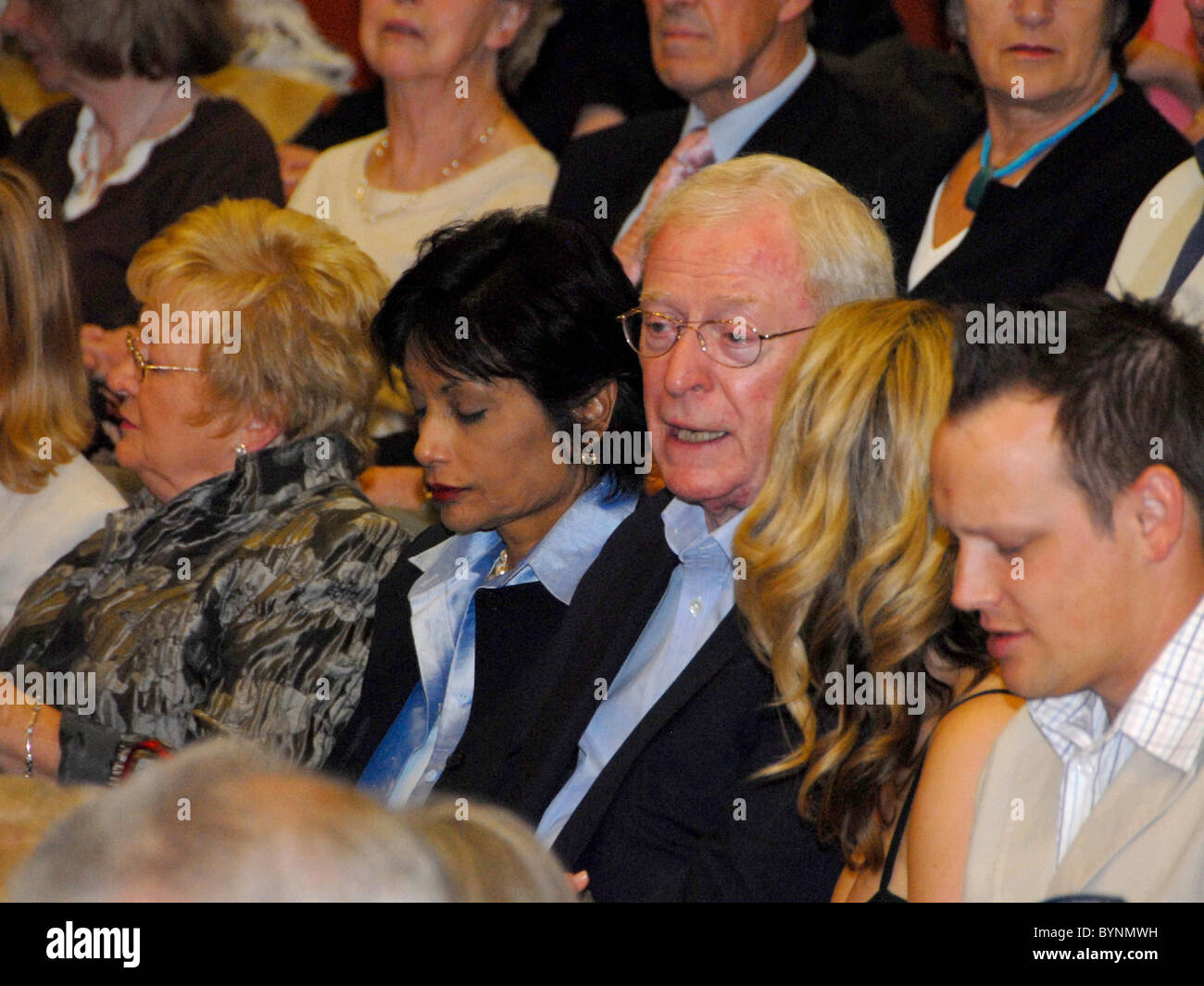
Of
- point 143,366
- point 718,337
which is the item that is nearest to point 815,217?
point 718,337

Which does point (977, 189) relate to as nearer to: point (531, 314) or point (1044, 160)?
point (1044, 160)

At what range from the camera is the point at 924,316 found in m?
1.95

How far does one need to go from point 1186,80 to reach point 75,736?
251 cm

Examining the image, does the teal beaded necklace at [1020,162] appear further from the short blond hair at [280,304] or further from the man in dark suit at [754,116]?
the short blond hair at [280,304]

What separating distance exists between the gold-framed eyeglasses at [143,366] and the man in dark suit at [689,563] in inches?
33.1

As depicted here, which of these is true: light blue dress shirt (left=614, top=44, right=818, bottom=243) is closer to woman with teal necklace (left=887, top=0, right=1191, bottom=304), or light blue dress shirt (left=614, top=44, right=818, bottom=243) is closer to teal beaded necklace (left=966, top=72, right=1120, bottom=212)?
woman with teal necklace (left=887, top=0, right=1191, bottom=304)

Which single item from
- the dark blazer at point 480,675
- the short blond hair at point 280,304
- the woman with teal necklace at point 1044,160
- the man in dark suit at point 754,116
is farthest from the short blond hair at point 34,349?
the woman with teal necklace at point 1044,160

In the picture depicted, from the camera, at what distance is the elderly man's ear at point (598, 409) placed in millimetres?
2541

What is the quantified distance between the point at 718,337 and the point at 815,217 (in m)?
0.22

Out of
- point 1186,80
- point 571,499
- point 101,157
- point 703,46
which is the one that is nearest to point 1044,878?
point 571,499

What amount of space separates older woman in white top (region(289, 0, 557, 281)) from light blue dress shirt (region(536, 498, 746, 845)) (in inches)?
56.6

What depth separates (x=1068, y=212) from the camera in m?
2.61

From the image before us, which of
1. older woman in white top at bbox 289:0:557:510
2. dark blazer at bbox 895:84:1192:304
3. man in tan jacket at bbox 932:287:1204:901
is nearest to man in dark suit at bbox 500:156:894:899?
dark blazer at bbox 895:84:1192:304

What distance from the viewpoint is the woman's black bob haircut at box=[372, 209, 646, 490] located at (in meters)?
2.47
